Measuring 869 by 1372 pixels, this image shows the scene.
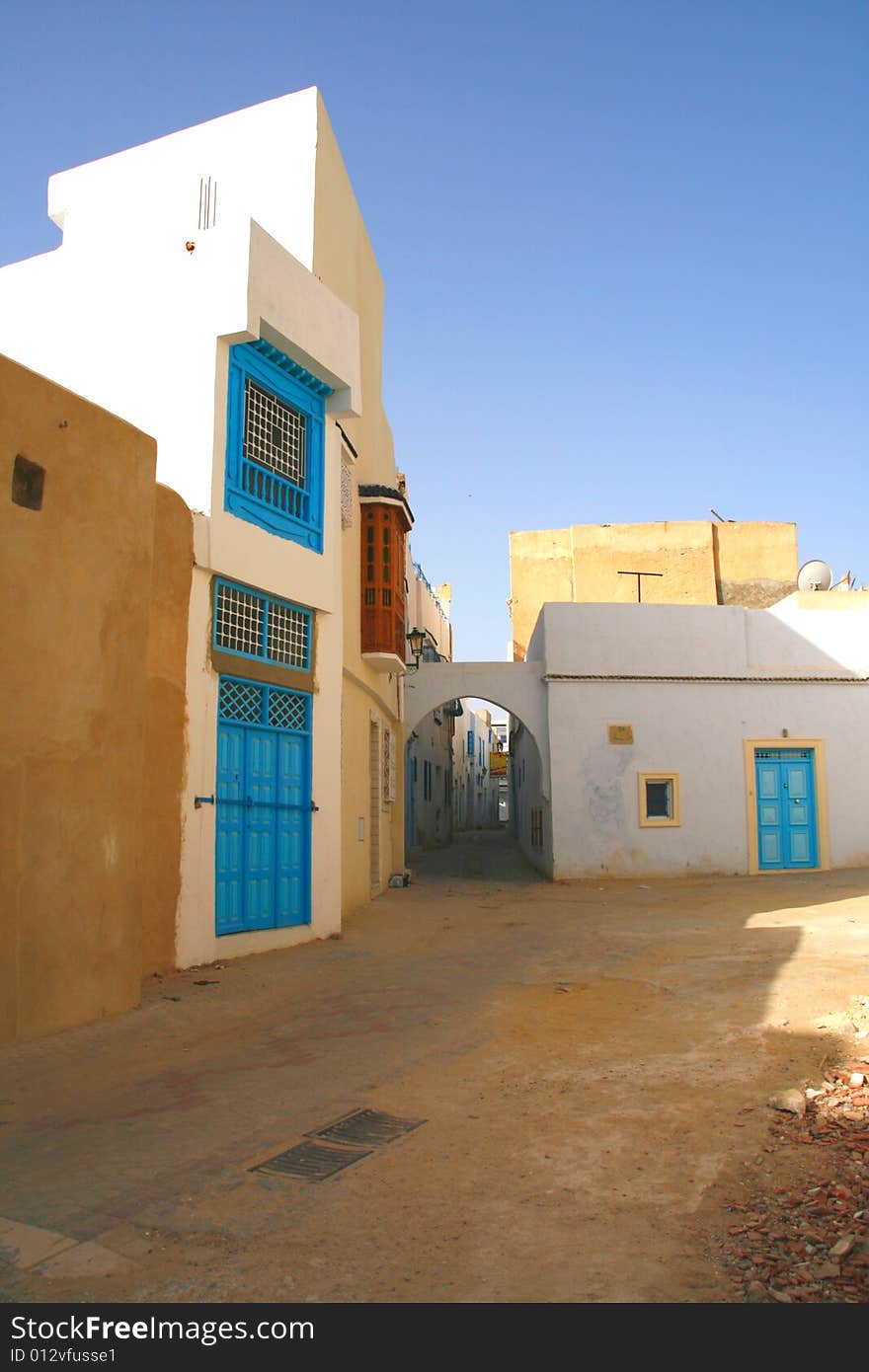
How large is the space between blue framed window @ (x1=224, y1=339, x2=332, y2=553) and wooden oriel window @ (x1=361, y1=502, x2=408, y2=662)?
309cm

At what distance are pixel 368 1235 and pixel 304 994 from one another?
4.45 metres

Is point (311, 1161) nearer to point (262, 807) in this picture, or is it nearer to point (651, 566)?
point (262, 807)

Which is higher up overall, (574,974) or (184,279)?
(184,279)

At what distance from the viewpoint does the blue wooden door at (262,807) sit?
890 cm

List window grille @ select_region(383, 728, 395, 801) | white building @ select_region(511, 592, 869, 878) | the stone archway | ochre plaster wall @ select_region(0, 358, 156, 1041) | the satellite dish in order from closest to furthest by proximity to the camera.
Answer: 1. ochre plaster wall @ select_region(0, 358, 156, 1041)
2. window grille @ select_region(383, 728, 395, 801)
3. white building @ select_region(511, 592, 869, 878)
4. the stone archway
5. the satellite dish

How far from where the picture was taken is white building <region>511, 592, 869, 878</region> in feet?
55.6

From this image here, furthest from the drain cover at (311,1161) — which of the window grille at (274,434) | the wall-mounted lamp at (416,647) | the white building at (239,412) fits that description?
the wall-mounted lamp at (416,647)

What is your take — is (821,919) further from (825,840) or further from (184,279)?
(184,279)

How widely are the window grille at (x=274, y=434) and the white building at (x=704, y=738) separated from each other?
7.73 m

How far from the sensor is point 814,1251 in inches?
120

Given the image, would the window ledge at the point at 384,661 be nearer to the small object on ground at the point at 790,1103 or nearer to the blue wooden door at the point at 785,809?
the blue wooden door at the point at 785,809

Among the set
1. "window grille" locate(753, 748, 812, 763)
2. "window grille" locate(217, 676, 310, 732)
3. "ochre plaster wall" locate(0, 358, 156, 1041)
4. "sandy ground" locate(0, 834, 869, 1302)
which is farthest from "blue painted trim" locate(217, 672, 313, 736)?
"window grille" locate(753, 748, 812, 763)

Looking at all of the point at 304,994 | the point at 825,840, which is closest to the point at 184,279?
the point at 304,994

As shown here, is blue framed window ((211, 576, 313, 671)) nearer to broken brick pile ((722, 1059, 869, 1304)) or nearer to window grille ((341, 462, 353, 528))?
window grille ((341, 462, 353, 528))
